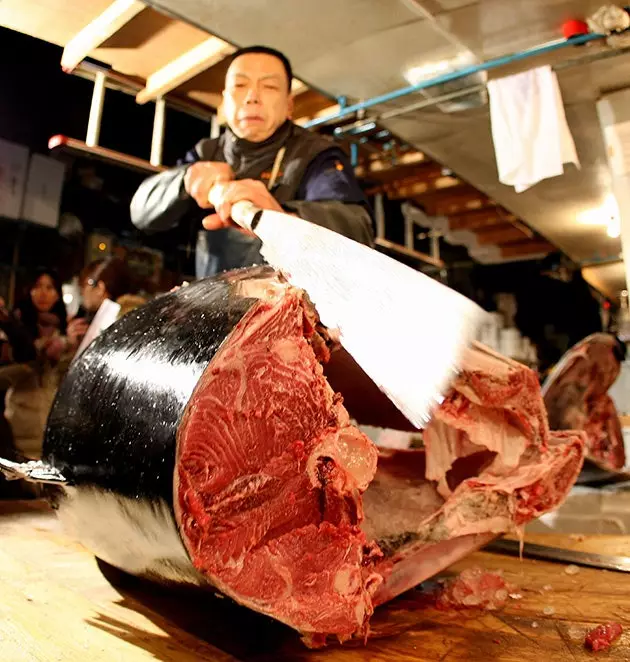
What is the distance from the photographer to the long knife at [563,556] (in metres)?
1.95

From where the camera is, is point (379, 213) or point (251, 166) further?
point (379, 213)

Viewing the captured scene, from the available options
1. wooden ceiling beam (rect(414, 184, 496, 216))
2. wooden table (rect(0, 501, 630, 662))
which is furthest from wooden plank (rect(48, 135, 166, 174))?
wooden ceiling beam (rect(414, 184, 496, 216))

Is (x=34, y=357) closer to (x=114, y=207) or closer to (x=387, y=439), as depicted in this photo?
(x=114, y=207)

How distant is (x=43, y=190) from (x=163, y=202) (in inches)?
88.3

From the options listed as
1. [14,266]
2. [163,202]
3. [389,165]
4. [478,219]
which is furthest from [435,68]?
[14,266]

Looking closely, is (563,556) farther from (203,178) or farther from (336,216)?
(203,178)

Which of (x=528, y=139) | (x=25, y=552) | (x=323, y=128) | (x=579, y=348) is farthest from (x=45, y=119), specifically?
(x=579, y=348)

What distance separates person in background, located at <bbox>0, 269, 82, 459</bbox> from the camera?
3.75 m

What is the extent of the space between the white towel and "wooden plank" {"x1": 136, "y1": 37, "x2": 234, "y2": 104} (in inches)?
78.0

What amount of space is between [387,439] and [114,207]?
286cm

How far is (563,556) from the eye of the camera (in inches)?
80.8

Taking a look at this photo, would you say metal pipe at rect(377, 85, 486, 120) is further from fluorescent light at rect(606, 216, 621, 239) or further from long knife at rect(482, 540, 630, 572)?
long knife at rect(482, 540, 630, 572)

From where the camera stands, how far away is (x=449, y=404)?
1602 millimetres

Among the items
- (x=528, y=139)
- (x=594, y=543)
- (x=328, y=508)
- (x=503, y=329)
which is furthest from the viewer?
(x=503, y=329)
